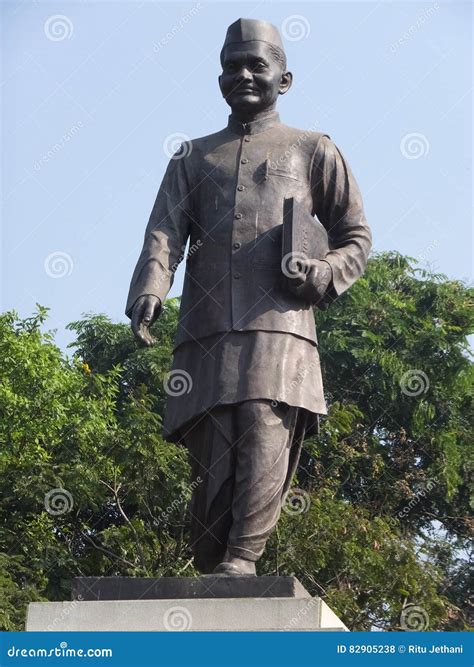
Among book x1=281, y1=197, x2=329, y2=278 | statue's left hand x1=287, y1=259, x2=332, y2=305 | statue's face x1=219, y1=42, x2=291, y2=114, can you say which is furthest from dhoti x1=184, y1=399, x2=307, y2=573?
statue's face x1=219, y1=42, x2=291, y2=114

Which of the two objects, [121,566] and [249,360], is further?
[121,566]

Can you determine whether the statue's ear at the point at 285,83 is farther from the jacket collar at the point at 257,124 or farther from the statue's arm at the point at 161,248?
the statue's arm at the point at 161,248

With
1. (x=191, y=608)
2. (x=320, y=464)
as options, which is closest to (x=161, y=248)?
(x=191, y=608)

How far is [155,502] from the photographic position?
2016 centimetres

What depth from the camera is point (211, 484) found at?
8750 millimetres

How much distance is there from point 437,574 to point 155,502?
4.99 metres

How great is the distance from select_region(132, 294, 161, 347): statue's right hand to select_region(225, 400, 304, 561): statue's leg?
0.74 m

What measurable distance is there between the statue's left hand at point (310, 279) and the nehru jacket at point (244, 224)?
0.27ft

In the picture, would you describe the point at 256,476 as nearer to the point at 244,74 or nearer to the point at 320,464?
the point at 244,74

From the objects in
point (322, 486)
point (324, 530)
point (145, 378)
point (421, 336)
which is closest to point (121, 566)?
point (324, 530)

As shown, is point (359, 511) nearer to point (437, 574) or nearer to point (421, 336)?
point (437, 574)

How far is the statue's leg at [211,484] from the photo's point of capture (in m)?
8.73

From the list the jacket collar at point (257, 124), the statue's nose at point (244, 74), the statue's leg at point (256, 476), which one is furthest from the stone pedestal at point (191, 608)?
the statue's nose at point (244, 74)

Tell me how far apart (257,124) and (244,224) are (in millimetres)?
816
